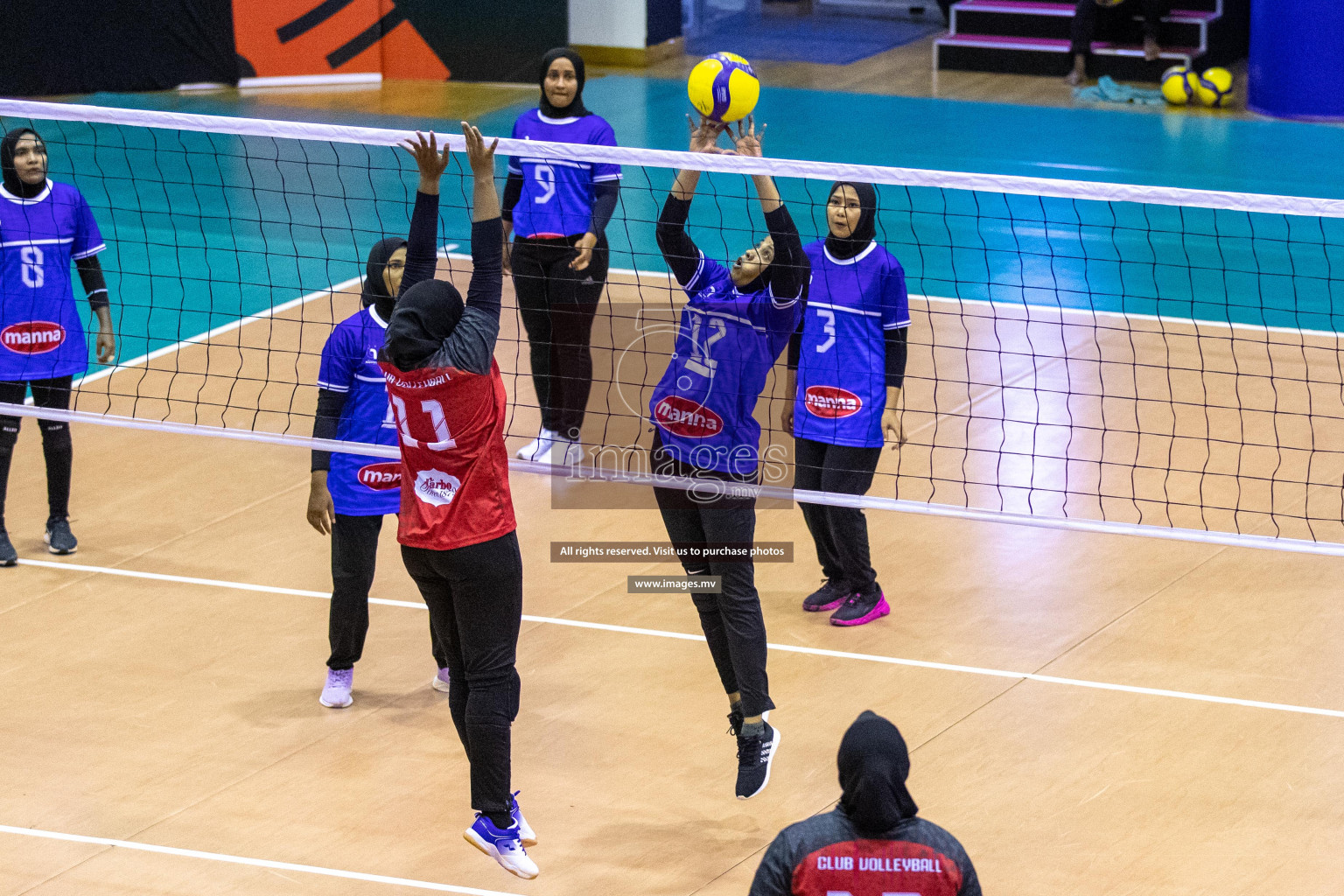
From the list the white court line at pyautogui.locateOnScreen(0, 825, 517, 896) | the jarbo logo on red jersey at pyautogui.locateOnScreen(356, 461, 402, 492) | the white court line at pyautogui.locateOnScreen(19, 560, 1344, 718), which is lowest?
the white court line at pyautogui.locateOnScreen(0, 825, 517, 896)

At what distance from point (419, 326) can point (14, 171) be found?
3.72 metres

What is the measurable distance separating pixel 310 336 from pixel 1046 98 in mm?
10034

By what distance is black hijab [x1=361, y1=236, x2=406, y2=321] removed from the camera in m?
5.74

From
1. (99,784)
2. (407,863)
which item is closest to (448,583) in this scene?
(407,863)

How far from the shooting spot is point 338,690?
6094mm

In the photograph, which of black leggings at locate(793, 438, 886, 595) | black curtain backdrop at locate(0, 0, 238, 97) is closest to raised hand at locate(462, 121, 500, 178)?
black leggings at locate(793, 438, 886, 595)

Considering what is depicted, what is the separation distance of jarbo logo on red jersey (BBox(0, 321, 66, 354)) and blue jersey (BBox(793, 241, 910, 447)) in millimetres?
3438

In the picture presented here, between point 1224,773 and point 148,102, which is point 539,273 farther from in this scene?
point 148,102

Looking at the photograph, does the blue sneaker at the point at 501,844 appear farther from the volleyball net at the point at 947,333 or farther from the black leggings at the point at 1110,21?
the black leggings at the point at 1110,21

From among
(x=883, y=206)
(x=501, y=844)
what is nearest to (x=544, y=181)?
(x=501, y=844)

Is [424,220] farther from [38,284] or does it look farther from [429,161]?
[38,284]

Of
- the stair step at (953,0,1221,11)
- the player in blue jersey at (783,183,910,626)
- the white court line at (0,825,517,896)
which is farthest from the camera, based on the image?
the stair step at (953,0,1221,11)

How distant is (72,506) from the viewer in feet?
26.3

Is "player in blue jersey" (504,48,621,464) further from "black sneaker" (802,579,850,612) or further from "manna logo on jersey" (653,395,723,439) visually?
"manna logo on jersey" (653,395,723,439)
